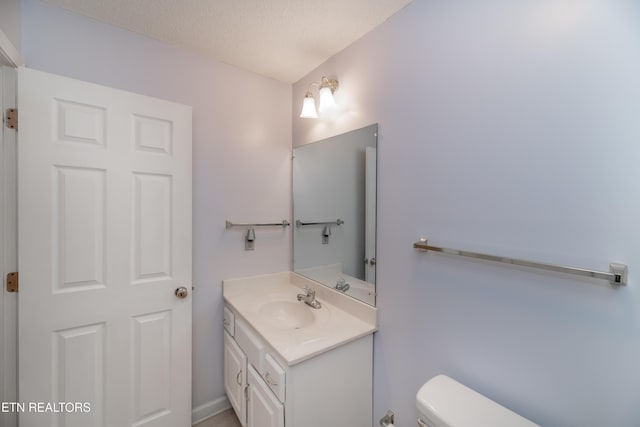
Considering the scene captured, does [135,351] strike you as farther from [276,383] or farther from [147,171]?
[147,171]

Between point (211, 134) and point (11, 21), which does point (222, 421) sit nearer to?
point (211, 134)

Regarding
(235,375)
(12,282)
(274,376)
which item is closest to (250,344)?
(274,376)

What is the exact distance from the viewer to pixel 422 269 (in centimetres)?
120

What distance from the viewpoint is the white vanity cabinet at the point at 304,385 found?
111 centimetres

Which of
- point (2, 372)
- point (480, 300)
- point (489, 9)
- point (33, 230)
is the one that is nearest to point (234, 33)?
point (489, 9)

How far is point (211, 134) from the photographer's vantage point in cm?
175

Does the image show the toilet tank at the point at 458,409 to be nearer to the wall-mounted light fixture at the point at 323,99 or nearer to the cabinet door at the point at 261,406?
the cabinet door at the point at 261,406

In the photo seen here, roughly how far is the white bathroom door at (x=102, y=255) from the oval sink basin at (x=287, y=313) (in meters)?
0.49

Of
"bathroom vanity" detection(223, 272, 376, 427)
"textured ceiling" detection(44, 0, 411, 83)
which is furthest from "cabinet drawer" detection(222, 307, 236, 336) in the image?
"textured ceiling" detection(44, 0, 411, 83)

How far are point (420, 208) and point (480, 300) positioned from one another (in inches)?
17.6

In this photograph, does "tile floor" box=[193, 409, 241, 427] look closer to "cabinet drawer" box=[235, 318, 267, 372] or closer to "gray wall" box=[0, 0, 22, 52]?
"cabinet drawer" box=[235, 318, 267, 372]

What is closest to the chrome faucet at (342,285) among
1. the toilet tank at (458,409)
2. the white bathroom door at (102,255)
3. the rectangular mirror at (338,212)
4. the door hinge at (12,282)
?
the rectangular mirror at (338,212)

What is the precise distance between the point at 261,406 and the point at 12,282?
4.23 feet

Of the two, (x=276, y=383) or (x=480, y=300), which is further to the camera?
(x=276, y=383)
